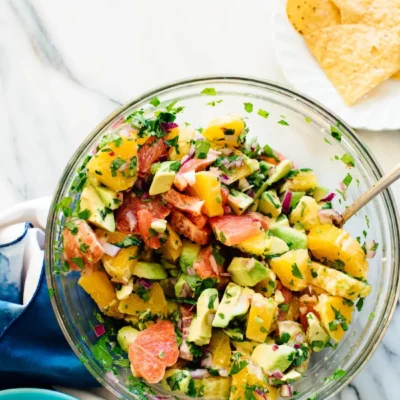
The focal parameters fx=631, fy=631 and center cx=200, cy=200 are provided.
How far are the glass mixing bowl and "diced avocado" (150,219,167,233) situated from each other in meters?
0.26

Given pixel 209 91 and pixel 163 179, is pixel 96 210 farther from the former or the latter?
pixel 209 91

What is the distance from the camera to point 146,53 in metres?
1.83

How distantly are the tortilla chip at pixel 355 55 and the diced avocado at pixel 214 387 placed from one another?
0.84 m

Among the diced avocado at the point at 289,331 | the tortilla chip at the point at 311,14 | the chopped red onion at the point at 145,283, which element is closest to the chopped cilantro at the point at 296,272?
the diced avocado at the point at 289,331

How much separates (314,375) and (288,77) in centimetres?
81

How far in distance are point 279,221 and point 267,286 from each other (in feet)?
0.52

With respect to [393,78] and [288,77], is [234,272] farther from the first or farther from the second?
[393,78]

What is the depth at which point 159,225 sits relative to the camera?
133 cm

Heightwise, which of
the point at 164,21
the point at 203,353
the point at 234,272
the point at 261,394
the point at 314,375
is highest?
the point at 164,21

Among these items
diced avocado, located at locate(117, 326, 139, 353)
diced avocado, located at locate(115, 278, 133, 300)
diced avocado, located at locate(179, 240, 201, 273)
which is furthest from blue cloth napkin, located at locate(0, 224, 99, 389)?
diced avocado, located at locate(179, 240, 201, 273)

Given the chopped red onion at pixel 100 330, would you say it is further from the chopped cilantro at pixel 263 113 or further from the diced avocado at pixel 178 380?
the chopped cilantro at pixel 263 113

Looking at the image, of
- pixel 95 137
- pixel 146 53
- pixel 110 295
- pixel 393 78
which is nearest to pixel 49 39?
pixel 146 53

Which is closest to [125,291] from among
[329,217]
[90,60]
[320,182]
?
[329,217]

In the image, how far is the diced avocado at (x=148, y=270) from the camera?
1394 millimetres
